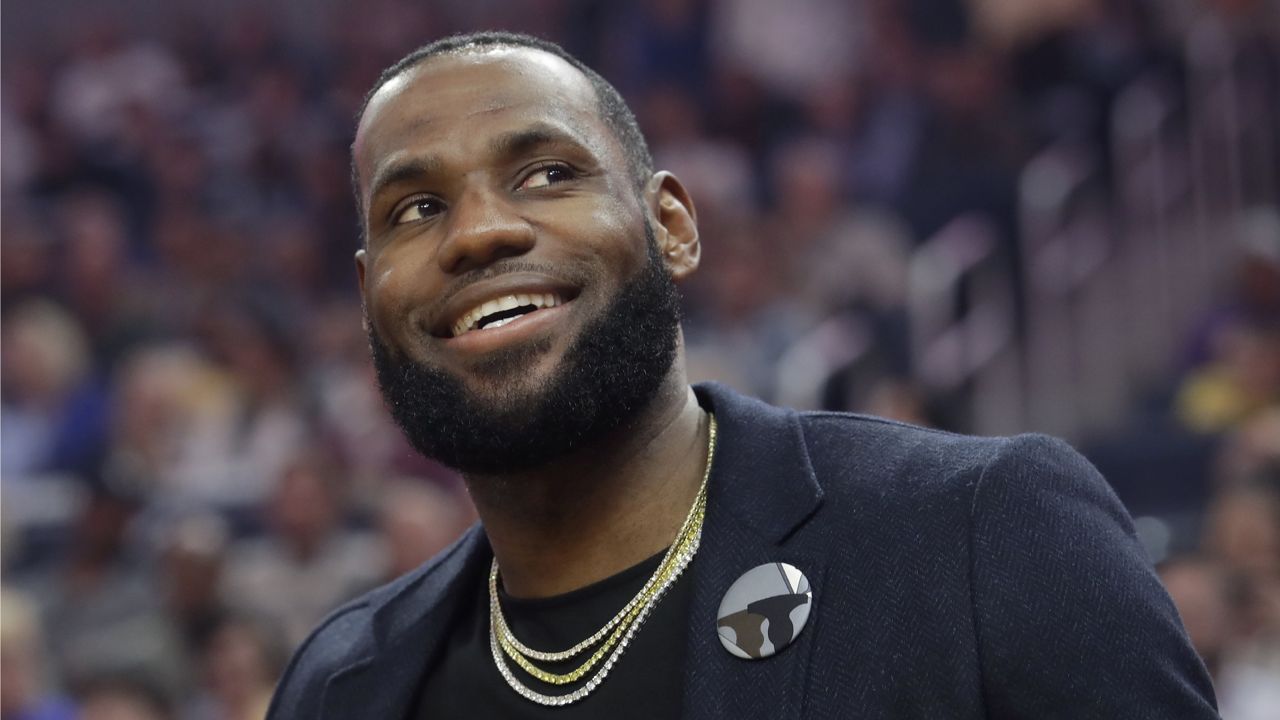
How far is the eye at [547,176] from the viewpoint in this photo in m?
2.18

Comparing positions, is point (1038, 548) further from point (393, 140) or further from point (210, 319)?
point (210, 319)

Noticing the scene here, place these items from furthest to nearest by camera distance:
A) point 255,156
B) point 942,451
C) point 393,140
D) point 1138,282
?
point 255,156 < point 1138,282 < point 393,140 < point 942,451

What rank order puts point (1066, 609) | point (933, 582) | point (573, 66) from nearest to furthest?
point (1066, 609)
point (933, 582)
point (573, 66)

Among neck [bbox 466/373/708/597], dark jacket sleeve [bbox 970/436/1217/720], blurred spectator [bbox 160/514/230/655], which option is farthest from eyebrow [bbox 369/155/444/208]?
blurred spectator [bbox 160/514/230/655]

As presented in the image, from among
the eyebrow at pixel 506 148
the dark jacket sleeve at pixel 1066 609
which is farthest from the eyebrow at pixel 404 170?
→ the dark jacket sleeve at pixel 1066 609

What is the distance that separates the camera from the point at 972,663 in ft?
5.82

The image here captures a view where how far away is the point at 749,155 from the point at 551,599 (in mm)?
7016

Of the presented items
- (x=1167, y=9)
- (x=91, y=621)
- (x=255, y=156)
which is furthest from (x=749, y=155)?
(x=91, y=621)

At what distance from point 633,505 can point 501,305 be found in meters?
0.34

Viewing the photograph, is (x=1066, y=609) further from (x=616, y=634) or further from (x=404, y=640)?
(x=404, y=640)

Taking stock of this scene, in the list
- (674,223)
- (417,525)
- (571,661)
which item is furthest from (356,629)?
(417,525)

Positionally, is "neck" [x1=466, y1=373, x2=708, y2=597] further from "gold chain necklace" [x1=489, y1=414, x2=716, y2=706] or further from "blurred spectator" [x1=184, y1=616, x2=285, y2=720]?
"blurred spectator" [x1=184, y1=616, x2=285, y2=720]

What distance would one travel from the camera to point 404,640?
2.39m

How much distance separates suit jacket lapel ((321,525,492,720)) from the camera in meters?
2.32
